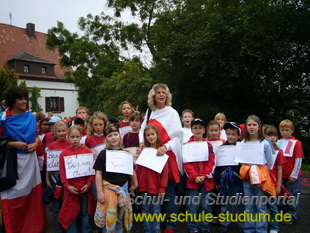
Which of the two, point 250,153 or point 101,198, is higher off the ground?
point 250,153

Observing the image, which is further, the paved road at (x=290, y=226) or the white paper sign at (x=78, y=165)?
the paved road at (x=290, y=226)

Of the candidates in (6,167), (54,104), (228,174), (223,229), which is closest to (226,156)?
(228,174)

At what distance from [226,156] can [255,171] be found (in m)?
0.47

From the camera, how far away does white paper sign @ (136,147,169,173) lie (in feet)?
11.6

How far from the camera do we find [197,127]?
395 cm

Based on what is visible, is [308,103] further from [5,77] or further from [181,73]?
[5,77]

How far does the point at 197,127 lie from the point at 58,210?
7.94 ft

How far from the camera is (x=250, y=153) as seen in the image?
359cm

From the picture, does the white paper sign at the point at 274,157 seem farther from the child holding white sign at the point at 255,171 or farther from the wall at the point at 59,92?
the wall at the point at 59,92

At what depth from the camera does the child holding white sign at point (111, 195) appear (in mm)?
3225

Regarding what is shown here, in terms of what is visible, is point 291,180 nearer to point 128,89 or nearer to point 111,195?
point 111,195

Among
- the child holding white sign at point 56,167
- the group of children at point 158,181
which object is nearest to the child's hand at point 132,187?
the group of children at point 158,181

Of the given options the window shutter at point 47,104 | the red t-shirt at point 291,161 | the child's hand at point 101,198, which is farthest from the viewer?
the window shutter at point 47,104

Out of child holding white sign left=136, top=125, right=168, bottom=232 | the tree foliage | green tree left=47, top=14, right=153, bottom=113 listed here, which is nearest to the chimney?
green tree left=47, top=14, right=153, bottom=113
